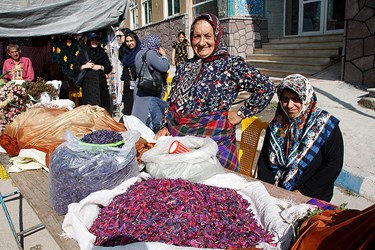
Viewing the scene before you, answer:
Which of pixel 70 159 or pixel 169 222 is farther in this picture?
pixel 70 159

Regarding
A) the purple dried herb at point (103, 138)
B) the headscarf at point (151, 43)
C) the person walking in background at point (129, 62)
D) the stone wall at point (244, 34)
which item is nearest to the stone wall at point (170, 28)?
the stone wall at point (244, 34)

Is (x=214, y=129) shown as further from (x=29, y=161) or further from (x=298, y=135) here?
(x=29, y=161)

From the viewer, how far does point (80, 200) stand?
5.09 feet

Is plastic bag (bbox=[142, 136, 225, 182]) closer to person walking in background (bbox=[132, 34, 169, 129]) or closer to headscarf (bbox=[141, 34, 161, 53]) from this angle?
person walking in background (bbox=[132, 34, 169, 129])

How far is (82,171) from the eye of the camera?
1.52 meters

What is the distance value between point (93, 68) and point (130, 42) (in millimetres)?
984

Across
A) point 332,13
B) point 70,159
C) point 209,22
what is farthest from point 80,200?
point 332,13

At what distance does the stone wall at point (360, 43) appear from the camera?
5.78m

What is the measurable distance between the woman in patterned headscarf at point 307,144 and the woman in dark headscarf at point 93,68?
13.1ft

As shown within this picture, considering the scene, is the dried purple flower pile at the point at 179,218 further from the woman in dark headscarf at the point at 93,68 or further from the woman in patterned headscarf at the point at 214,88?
the woman in dark headscarf at the point at 93,68

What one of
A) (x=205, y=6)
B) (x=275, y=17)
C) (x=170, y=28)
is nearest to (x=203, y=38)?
(x=275, y=17)

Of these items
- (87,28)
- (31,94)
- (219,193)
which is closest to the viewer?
(219,193)

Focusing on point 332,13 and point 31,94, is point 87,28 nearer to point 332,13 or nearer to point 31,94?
point 31,94

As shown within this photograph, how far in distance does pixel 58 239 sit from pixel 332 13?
8.49m
